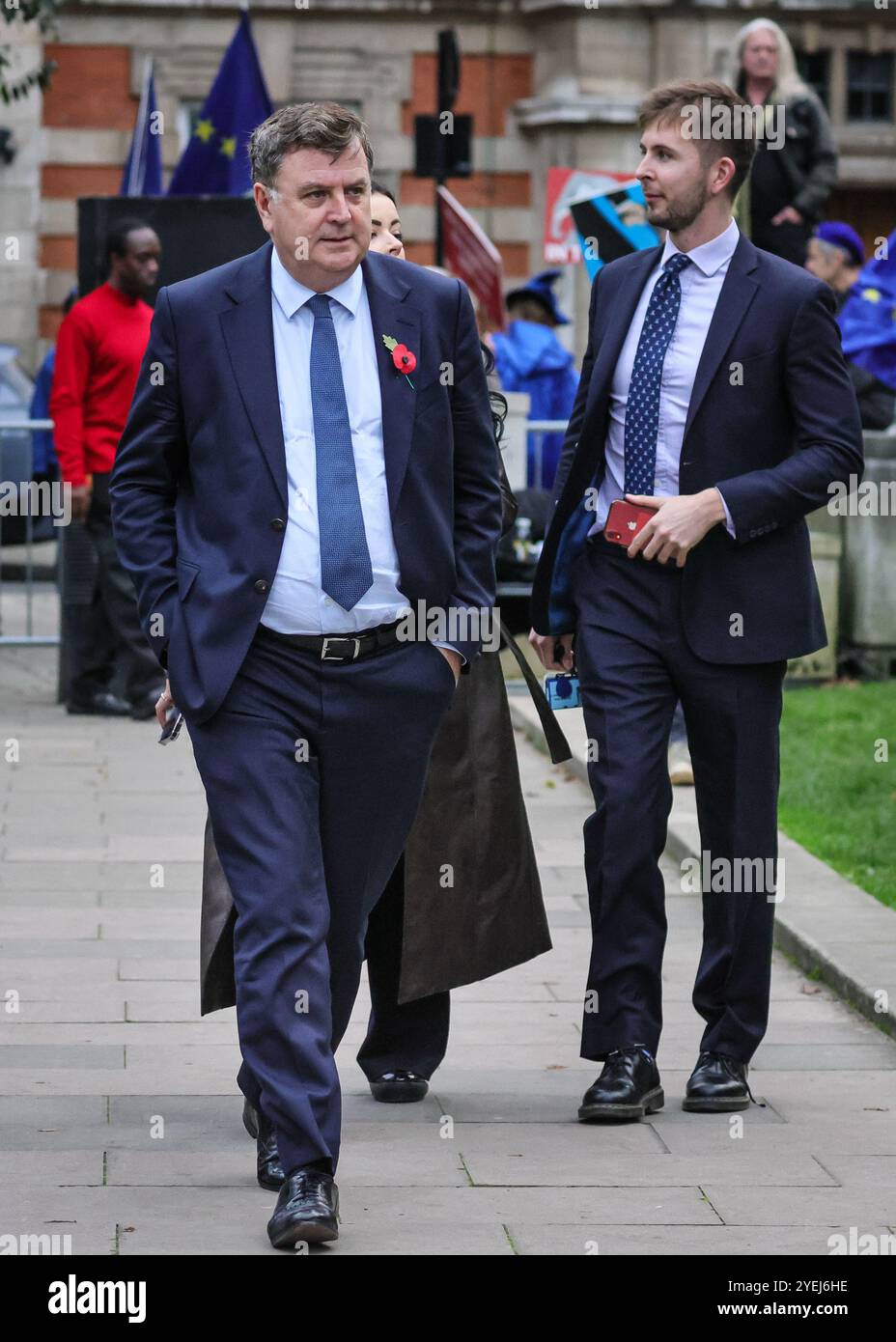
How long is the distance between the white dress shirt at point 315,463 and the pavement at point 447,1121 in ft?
3.70

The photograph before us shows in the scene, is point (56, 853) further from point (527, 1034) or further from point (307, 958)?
point (307, 958)

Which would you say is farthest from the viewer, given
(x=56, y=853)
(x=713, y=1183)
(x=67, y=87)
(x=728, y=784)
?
(x=67, y=87)

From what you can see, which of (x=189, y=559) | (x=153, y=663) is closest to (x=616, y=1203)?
(x=189, y=559)

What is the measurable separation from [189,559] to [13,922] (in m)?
3.09

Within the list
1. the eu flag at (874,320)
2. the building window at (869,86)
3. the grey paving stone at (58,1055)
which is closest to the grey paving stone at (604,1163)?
the grey paving stone at (58,1055)

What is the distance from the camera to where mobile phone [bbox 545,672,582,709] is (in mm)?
5941

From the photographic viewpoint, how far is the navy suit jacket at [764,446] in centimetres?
548

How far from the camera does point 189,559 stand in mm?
4695

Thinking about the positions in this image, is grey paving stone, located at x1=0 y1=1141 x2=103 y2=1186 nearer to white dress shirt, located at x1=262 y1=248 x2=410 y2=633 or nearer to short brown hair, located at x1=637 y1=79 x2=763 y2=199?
white dress shirt, located at x1=262 y1=248 x2=410 y2=633

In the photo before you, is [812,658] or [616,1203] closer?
[616,1203]

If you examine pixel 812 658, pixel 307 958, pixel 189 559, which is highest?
pixel 189 559

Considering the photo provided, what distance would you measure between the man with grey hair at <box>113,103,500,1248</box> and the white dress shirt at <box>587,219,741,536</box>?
86 centimetres

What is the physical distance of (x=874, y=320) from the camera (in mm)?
14172

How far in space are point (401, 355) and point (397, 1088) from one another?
5.89 feet
